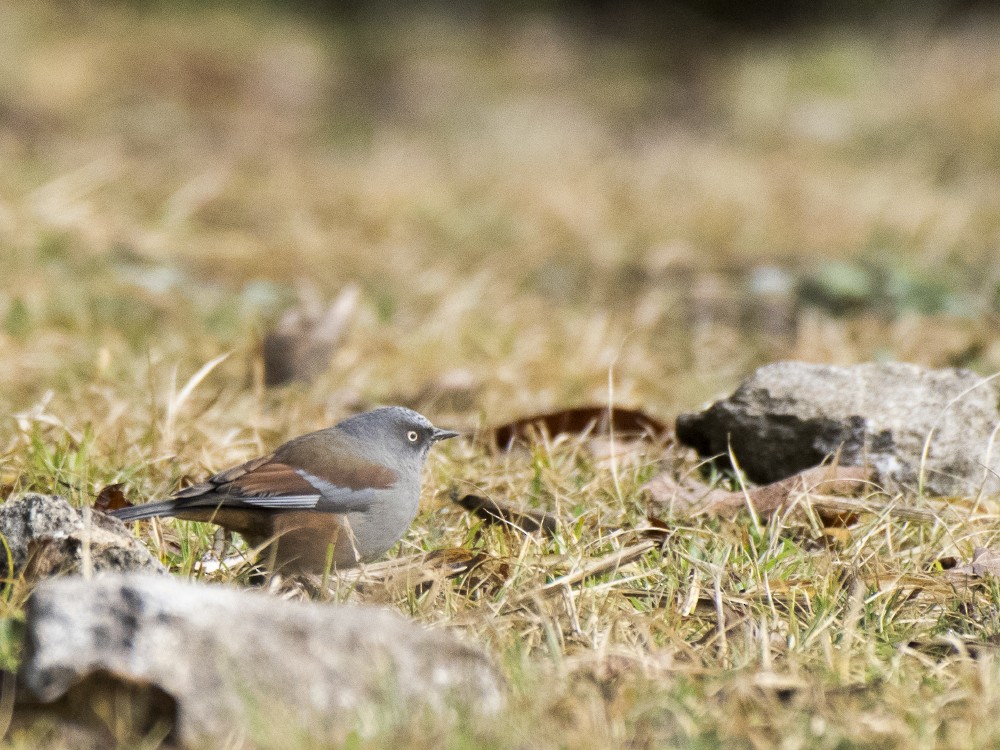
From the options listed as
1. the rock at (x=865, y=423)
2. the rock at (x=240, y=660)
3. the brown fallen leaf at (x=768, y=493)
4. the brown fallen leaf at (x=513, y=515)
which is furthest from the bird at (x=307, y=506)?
the rock at (x=865, y=423)

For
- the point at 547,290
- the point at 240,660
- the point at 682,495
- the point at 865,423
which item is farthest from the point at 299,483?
the point at 547,290

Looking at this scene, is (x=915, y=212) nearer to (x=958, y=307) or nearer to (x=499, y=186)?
(x=958, y=307)

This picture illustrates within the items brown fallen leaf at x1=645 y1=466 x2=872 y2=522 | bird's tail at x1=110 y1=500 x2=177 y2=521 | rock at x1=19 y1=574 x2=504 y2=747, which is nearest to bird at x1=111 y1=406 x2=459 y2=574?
bird's tail at x1=110 y1=500 x2=177 y2=521

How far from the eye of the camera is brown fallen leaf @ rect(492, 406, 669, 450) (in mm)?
3779

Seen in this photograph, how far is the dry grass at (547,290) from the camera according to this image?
93.0 inches

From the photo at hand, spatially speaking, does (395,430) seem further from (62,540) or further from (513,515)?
(62,540)

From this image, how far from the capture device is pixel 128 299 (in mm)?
5227

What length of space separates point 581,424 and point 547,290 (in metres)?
2.29

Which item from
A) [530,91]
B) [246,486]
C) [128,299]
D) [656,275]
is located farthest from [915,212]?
[530,91]

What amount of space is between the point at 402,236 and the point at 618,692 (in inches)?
200

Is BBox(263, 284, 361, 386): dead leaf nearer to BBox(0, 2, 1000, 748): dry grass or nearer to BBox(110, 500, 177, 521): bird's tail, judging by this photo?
BBox(0, 2, 1000, 748): dry grass

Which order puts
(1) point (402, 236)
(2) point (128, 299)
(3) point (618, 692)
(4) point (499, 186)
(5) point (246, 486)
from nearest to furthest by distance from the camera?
1. (3) point (618, 692)
2. (5) point (246, 486)
3. (2) point (128, 299)
4. (1) point (402, 236)
5. (4) point (499, 186)

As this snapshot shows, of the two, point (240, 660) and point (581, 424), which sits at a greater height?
point (240, 660)

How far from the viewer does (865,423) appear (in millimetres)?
3402
